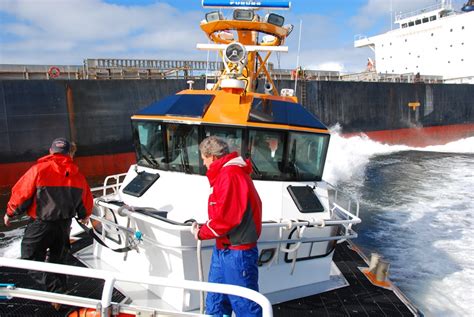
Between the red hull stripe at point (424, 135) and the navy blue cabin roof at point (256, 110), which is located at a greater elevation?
the navy blue cabin roof at point (256, 110)

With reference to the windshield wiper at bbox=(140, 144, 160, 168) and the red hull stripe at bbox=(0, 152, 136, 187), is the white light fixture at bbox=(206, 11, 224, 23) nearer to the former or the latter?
the windshield wiper at bbox=(140, 144, 160, 168)

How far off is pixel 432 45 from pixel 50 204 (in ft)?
102

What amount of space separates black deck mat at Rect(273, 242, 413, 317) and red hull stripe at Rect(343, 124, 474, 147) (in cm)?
1808

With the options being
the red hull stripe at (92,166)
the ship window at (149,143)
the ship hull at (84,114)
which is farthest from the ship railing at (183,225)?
the ship hull at (84,114)

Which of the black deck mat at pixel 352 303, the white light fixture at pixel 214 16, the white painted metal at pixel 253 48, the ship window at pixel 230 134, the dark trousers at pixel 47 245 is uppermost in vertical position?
the white light fixture at pixel 214 16

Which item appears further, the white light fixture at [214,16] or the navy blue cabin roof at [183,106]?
the white light fixture at [214,16]

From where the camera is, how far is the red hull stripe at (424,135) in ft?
74.6

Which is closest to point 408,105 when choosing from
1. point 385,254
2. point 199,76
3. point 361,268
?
point 199,76

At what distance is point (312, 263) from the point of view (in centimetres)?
425

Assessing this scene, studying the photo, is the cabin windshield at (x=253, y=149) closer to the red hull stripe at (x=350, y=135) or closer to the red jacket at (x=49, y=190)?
the red jacket at (x=49, y=190)

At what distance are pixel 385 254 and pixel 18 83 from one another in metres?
12.8

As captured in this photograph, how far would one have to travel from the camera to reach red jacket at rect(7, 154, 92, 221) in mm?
3146

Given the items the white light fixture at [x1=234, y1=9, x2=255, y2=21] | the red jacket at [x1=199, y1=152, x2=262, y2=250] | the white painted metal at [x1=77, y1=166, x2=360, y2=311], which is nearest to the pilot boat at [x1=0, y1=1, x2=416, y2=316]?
the white painted metal at [x1=77, y1=166, x2=360, y2=311]

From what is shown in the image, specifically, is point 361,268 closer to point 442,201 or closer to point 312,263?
point 312,263
